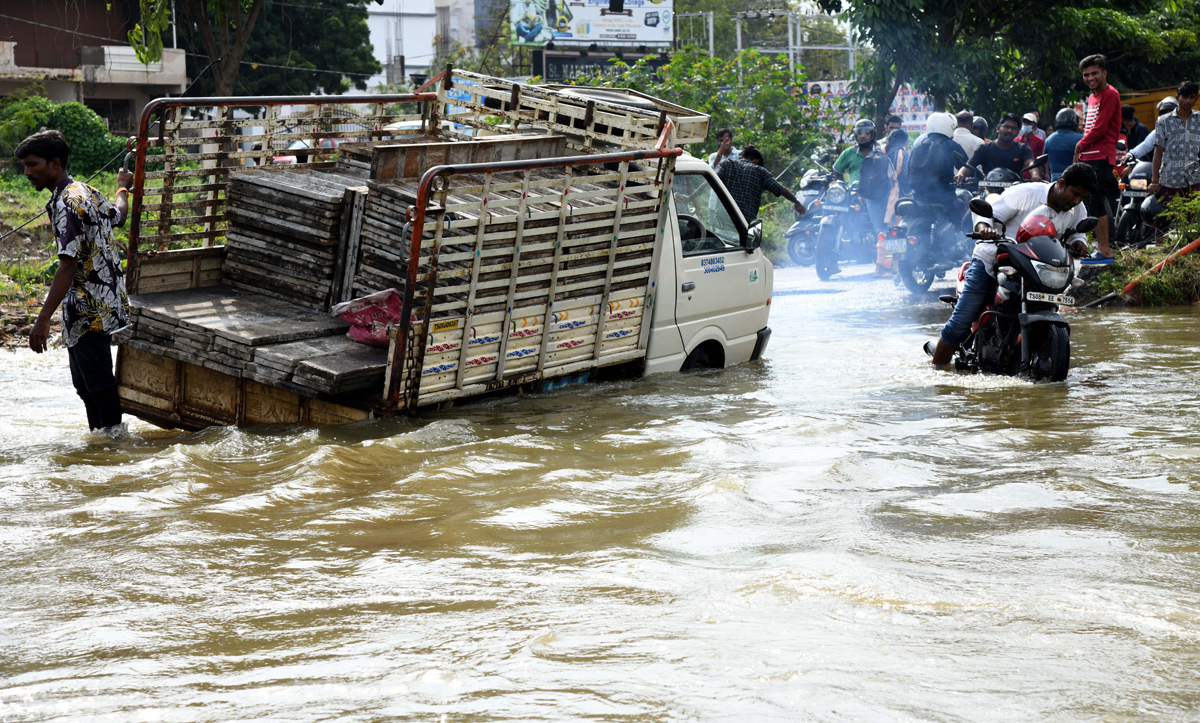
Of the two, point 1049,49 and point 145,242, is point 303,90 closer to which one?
point 1049,49

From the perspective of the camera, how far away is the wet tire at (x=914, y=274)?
13.0 meters

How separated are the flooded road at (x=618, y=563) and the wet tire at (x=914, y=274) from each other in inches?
228

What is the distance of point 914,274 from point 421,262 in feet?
28.3

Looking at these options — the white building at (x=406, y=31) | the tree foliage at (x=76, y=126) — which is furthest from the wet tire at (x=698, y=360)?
the white building at (x=406, y=31)

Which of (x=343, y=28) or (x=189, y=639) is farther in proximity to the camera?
(x=343, y=28)

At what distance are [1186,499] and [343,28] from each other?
3842 cm

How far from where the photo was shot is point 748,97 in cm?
2023

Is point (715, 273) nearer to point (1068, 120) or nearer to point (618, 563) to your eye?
point (618, 563)

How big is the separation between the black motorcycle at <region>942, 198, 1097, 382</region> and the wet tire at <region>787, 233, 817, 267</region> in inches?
291

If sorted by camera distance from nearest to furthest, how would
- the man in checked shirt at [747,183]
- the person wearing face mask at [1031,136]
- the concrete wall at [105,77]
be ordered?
the man in checked shirt at [747,183] < the person wearing face mask at [1031,136] < the concrete wall at [105,77]

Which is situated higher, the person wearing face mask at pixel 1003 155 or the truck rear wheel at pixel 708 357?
the person wearing face mask at pixel 1003 155

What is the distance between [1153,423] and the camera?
643 centimetres

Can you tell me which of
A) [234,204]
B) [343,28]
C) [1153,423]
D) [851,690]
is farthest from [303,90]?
[851,690]

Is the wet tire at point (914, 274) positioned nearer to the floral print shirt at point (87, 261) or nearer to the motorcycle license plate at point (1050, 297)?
the motorcycle license plate at point (1050, 297)
